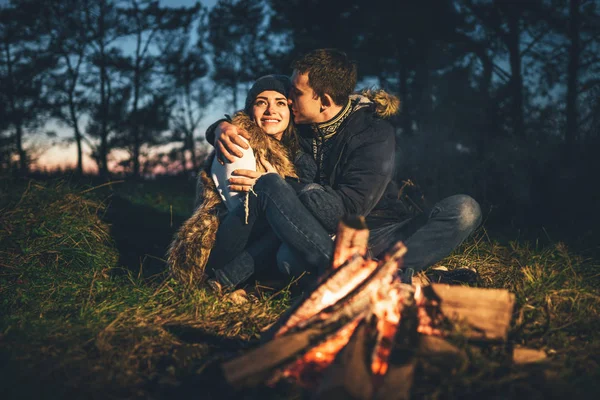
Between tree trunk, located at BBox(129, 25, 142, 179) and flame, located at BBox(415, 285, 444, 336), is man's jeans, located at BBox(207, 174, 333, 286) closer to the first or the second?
flame, located at BBox(415, 285, 444, 336)

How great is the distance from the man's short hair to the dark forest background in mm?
366

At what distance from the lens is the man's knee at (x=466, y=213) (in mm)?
3307

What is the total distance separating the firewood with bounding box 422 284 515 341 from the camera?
2.06 m

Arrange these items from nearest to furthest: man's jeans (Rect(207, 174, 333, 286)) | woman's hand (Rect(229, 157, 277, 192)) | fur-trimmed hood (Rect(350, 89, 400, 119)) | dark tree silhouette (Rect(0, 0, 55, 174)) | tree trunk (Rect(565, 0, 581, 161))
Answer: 1. man's jeans (Rect(207, 174, 333, 286))
2. woman's hand (Rect(229, 157, 277, 192))
3. fur-trimmed hood (Rect(350, 89, 400, 119))
4. tree trunk (Rect(565, 0, 581, 161))
5. dark tree silhouette (Rect(0, 0, 55, 174))

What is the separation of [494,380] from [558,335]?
28.6 inches

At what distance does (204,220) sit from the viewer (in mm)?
3271

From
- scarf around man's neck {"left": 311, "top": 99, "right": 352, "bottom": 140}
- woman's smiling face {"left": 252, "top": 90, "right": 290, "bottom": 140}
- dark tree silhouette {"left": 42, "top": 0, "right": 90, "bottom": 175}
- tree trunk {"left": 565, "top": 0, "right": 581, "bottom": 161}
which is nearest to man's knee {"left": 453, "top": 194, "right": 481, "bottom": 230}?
scarf around man's neck {"left": 311, "top": 99, "right": 352, "bottom": 140}

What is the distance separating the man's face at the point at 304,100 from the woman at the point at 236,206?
0.07 m

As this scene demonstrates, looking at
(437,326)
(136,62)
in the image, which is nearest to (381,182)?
(437,326)

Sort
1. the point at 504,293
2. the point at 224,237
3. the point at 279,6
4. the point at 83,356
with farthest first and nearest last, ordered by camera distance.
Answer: the point at 279,6 < the point at 224,237 < the point at 83,356 < the point at 504,293

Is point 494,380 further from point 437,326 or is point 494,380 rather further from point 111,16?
point 111,16

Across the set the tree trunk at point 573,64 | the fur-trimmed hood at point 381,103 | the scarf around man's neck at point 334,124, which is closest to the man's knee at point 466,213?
the fur-trimmed hood at point 381,103

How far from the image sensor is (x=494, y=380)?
1.88 meters

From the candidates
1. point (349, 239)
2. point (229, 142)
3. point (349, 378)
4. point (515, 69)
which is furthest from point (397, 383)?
point (515, 69)
